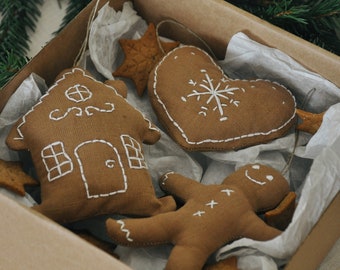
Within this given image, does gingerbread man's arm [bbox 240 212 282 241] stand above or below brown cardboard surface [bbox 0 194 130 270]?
below

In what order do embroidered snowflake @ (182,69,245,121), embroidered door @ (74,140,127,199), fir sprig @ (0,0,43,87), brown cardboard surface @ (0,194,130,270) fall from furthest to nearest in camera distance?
fir sprig @ (0,0,43,87)
embroidered snowflake @ (182,69,245,121)
embroidered door @ (74,140,127,199)
brown cardboard surface @ (0,194,130,270)

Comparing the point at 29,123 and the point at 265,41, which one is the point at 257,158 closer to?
the point at 265,41

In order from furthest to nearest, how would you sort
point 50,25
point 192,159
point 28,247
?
point 50,25 → point 192,159 → point 28,247

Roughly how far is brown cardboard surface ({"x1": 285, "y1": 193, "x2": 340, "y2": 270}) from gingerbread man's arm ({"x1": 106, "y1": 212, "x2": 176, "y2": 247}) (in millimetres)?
138

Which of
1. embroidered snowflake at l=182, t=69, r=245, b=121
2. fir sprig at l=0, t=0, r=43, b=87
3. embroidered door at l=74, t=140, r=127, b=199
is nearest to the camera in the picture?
embroidered door at l=74, t=140, r=127, b=199

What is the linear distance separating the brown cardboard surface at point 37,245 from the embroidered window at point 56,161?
0.33 ft

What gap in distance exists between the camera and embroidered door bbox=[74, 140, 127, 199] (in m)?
0.67

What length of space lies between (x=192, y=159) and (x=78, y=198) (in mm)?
186

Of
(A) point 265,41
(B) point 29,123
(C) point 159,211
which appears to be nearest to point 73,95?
(B) point 29,123

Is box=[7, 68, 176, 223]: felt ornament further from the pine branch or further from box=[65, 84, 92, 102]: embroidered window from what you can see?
the pine branch

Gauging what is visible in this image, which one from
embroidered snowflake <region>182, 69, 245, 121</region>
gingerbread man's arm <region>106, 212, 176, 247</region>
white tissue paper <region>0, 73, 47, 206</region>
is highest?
white tissue paper <region>0, 73, 47, 206</region>

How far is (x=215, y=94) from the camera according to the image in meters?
0.79

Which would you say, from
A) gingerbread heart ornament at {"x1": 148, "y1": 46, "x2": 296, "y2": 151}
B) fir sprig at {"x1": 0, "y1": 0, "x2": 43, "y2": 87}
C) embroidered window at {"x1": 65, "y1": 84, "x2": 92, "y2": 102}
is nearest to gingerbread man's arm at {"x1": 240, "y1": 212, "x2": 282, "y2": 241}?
gingerbread heart ornament at {"x1": 148, "y1": 46, "x2": 296, "y2": 151}

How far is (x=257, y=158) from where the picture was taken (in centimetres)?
79
